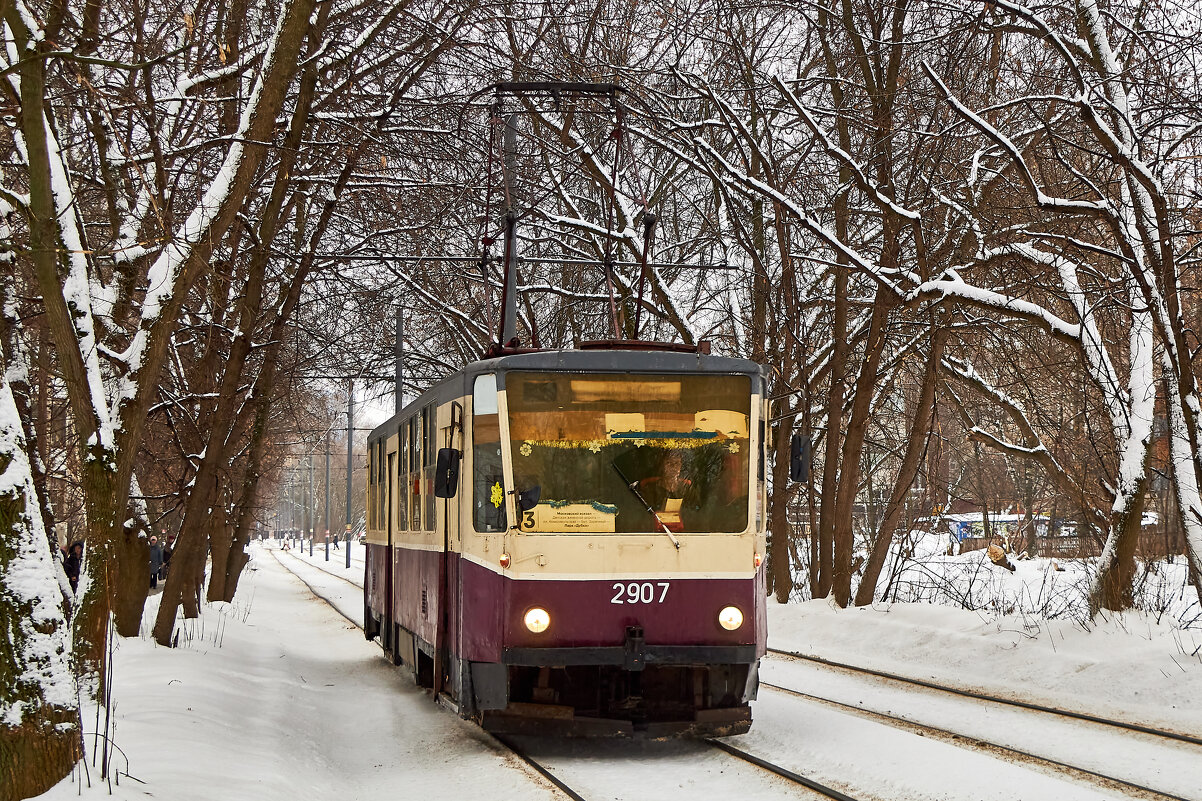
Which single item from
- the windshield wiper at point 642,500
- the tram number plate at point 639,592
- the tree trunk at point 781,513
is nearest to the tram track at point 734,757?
the tram number plate at point 639,592

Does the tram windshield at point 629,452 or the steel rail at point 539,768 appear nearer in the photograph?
the steel rail at point 539,768

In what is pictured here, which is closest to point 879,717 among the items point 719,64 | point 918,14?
point 918,14

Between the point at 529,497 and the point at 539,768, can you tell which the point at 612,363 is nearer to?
the point at 529,497

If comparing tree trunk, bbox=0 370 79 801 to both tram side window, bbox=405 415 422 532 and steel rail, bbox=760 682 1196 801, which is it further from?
steel rail, bbox=760 682 1196 801

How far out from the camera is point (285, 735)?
33.7 ft

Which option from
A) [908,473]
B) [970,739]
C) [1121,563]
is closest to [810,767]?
[970,739]

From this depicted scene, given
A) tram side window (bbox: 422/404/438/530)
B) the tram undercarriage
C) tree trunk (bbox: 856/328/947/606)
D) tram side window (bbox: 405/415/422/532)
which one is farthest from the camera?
tree trunk (bbox: 856/328/947/606)

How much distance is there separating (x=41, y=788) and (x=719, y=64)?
1560cm

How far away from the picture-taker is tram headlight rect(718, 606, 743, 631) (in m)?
9.37

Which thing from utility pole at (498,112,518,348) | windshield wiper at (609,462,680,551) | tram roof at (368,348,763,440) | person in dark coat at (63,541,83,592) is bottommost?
person in dark coat at (63,541,83,592)

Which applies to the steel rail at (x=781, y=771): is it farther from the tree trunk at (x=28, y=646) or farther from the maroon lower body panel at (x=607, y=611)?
the tree trunk at (x=28, y=646)

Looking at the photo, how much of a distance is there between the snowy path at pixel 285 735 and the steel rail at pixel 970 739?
3175 mm

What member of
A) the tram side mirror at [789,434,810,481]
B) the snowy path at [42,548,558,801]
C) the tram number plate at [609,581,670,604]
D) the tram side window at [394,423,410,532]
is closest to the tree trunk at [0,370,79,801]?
the snowy path at [42,548,558,801]

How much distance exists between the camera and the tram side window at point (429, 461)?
11241 mm
